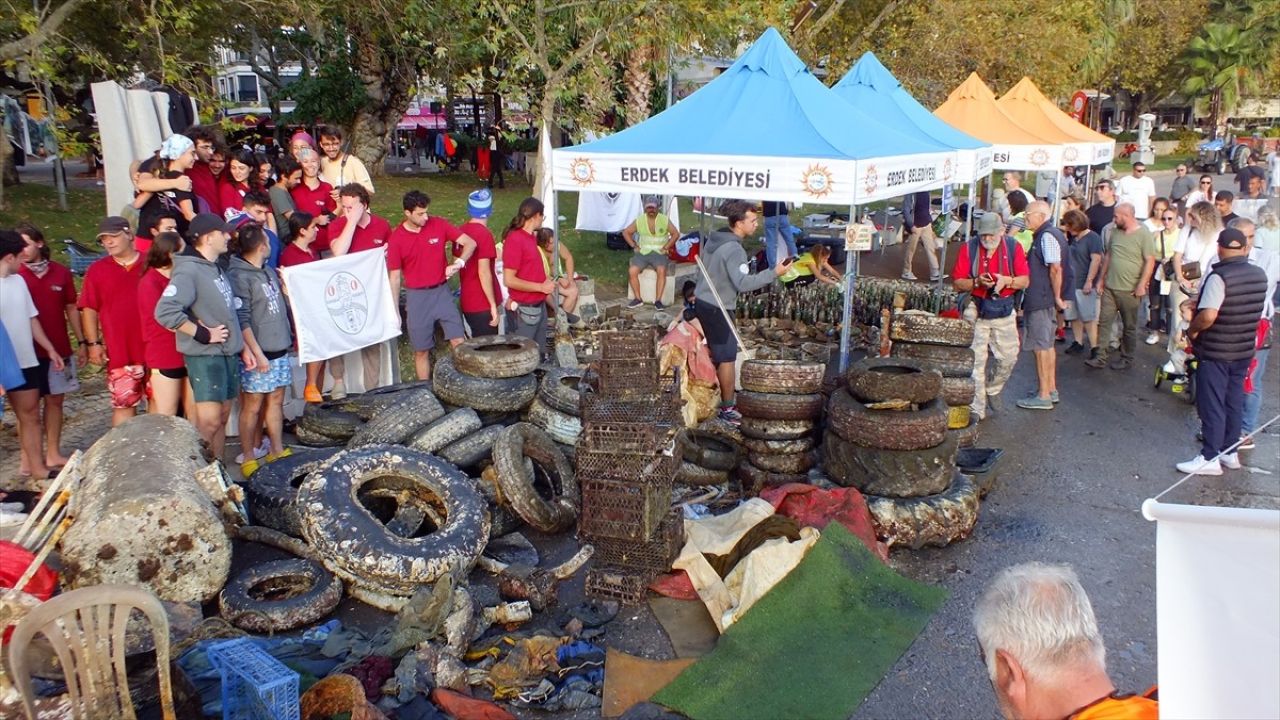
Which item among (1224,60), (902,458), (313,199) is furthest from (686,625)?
(1224,60)

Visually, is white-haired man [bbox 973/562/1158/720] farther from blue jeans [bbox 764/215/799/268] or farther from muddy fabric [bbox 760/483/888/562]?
blue jeans [bbox 764/215/799/268]

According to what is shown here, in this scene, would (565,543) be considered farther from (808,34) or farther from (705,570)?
(808,34)

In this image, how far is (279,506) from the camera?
5.91 m

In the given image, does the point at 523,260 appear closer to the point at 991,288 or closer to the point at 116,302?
the point at 116,302

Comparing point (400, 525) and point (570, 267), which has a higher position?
point (570, 267)

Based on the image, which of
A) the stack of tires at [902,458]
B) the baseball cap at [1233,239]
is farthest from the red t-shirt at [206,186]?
the baseball cap at [1233,239]

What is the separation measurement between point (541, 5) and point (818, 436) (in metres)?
9.19

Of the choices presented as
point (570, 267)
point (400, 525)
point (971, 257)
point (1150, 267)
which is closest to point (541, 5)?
point (570, 267)

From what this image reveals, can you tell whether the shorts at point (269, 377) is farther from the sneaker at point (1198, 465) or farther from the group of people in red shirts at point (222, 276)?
the sneaker at point (1198, 465)

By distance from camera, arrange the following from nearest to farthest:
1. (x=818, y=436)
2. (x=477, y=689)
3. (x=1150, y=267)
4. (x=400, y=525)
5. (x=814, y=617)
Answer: (x=477, y=689) < (x=814, y=617) < (x=400, y=525) < (x=818, y=436) < (x=1150, y=267)

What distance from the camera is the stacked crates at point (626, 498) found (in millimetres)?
5262

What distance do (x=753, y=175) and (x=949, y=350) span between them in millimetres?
2267

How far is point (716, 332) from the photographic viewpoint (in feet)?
26.6

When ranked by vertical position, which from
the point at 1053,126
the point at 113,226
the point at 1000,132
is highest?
the point at 1053,126
